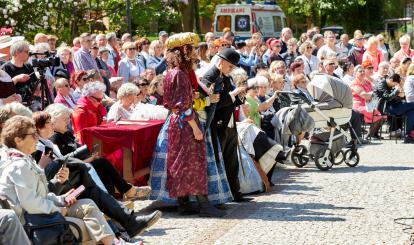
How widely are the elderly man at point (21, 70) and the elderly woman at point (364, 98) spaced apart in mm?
7833

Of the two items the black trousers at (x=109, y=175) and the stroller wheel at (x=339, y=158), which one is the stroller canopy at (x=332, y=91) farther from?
the black trousers at (x=109, y=175)

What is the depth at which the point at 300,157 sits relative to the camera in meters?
13.6

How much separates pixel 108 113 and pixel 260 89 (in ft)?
9.07

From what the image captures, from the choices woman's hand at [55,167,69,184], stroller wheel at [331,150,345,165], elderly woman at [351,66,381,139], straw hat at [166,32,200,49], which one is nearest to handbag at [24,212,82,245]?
woman's hand at [55,167,69,184]

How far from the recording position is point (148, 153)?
33.4 feet

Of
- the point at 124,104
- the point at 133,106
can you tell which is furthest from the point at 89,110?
the point at 133,106

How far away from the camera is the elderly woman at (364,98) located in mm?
17641

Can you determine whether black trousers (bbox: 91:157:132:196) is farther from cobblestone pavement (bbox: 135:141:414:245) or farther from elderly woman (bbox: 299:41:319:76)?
elderly woman (bbox: 299:41:319:76)

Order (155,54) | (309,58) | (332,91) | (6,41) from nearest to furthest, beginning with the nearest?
(6,41) < (332,91) < (155,54) < (309,58)

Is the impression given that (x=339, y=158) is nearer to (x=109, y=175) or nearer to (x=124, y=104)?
(x=124, y=104)

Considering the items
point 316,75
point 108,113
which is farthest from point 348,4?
point 108,113

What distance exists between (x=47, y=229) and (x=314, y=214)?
368cm

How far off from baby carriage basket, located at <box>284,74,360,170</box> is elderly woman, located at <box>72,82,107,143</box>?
11.6 feet

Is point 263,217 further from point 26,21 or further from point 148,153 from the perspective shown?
point 26,21
